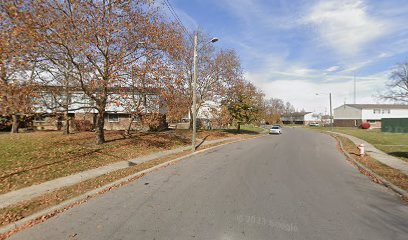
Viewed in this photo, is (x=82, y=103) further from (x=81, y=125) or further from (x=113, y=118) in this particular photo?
(x=113, y=118)

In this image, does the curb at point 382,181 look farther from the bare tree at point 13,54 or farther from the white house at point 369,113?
the white house at point 369,113

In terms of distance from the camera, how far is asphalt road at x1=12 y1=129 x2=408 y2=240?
387cm

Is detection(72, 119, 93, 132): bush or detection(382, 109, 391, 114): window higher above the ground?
detection(382, 109, 391, 114): window

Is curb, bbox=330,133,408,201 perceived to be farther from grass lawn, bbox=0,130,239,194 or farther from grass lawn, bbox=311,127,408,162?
grass lawn, bbox=0,130,239,194

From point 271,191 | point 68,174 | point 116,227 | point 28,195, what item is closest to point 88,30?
point 68,174

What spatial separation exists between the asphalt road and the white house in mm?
64814

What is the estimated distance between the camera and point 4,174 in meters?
7.67

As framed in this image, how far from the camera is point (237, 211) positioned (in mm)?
4746

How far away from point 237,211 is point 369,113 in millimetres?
71031

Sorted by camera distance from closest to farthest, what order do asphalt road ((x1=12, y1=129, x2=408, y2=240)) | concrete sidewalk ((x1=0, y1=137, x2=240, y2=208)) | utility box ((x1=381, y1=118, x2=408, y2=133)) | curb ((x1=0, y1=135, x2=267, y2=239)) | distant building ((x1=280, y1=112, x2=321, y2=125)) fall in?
asphalt road ((x1=12, y1=129, x2=408, y2=240)), curb ((x1=0, y1=135, x2=267, y2=239)), concrete sidewalk ((x1=0, y1=137, x2=240, y2=208)), utility box ((x1=381, y1=118, x2=408, y2=133)), distant building ((x1=280, y1=112, x2=321, y2=125))

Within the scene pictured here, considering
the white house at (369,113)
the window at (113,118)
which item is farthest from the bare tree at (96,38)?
the white house at (369,113)

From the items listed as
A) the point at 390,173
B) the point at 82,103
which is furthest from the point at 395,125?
the point at 82,103

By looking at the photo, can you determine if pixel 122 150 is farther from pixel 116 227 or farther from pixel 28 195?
pixel 116 227

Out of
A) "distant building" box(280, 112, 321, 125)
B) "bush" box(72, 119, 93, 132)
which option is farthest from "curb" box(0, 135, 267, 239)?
"distant building" box(280, 112, 321, 125)
